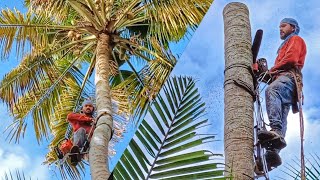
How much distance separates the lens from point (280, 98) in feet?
9.27

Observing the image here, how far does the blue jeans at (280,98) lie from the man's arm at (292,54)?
0.07m

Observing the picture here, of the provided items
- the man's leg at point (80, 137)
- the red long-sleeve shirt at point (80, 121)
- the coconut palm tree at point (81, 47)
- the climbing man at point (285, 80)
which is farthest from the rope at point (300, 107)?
the coconut palm tree at point (81, 47)

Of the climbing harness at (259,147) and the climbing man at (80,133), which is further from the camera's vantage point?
the climbing man at (80,133)

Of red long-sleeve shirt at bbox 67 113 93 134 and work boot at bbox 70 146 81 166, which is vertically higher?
red long-sleeve shirt at bbox 67 113 93 134

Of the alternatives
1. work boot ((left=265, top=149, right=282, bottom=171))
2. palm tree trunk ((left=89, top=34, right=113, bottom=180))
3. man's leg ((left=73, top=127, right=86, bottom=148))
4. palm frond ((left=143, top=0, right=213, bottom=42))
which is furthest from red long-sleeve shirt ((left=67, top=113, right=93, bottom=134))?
work boot ((left=265, top=149, right=282, bottom=171))

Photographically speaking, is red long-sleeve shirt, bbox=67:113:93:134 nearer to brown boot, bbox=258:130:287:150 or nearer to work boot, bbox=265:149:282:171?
brown boot, bbox=258:130:287:150

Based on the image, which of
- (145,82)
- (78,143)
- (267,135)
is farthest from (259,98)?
(145,82)

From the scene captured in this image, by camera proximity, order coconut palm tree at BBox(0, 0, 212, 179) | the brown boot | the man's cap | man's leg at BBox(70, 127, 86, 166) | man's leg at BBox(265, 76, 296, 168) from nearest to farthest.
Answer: the brown boot
man's leg at BBox(265, 76, 296, 168)
the man's cap
man's leg at BBox(70, 127, 86, 166)
coconut palm tree at BBox(0, 0, 212, 179)

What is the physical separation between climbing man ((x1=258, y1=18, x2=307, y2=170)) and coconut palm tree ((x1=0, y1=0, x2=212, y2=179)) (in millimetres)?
7198

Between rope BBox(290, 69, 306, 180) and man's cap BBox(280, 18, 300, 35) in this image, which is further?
man's cap BBox(280, 18, 300, 35)

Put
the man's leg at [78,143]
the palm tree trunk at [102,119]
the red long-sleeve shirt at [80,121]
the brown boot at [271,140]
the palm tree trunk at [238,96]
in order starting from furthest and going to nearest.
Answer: the red long-sleeve shirt at [80,121]
the man's leg at [78,143]
the palm tree trunk at [102,119]
the brown boot at [271,140]
the palm tree trunk at [238,96]

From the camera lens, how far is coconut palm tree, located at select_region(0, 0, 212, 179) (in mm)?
10773

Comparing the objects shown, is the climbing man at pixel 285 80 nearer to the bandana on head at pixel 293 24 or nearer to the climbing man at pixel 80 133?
the bandana on head at pixel 293 24

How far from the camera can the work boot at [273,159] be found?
2.38 m
